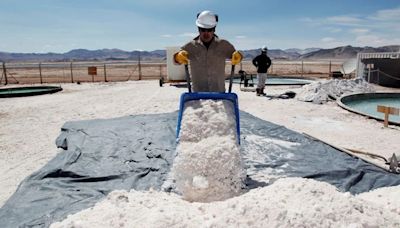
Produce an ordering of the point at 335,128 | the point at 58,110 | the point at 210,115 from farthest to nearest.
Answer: the point at 58,110, the point at 335,128, the point at 210,115

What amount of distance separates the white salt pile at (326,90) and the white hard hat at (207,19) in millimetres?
7574

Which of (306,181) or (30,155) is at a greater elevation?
(306,181)

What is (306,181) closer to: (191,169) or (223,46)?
(191,169)

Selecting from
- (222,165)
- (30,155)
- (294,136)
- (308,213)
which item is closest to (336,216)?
(308,213)

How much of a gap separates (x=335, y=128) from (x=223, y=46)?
13.8 feet

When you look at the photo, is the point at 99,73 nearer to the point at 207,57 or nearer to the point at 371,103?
the point at 371,103

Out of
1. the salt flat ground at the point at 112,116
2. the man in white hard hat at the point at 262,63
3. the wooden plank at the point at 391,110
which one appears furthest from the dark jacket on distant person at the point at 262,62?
the wooden plank at the point at 391,110

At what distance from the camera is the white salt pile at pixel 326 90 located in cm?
1112

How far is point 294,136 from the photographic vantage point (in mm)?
6180

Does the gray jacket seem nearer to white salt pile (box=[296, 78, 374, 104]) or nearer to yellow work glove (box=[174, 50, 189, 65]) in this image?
yellow work glove (box=[174, 50, 189, 65])

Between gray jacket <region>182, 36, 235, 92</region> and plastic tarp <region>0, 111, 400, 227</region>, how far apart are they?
3.81 feet

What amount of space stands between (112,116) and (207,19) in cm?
552

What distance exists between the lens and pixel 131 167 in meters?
4.67

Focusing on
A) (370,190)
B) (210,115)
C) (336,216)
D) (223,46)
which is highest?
(223,46)
